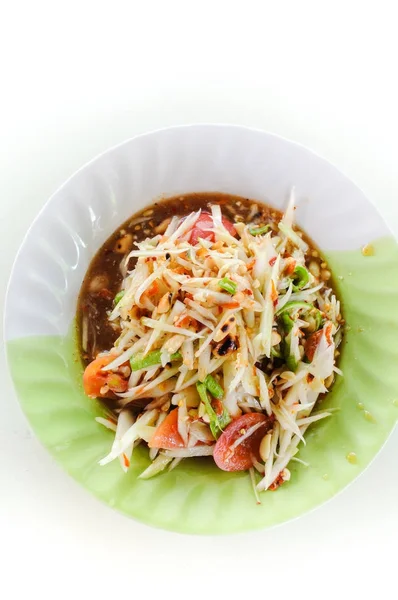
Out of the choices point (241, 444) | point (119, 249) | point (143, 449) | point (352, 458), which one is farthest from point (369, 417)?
point (119, 249)

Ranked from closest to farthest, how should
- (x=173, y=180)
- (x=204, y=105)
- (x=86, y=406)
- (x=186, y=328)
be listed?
(x=186, y=328), (x=86, y=406), (x=173, y=180), (x=204, y=105)

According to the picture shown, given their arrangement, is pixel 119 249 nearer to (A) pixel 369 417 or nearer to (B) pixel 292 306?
(B) pixel 292 306

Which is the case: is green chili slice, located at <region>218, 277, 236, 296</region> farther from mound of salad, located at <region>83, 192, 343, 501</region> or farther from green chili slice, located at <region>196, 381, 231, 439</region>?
green chili slice, located at <region>196, 381, 231, 439</region>

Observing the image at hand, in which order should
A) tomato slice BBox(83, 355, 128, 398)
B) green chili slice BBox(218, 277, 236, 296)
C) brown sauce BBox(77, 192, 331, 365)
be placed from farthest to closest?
brown sauce BBox(77, 192, 331, 365), tomato slice BBox(83, 355, 128, 398), green chili slice BBox(218, 277, 236, 296)

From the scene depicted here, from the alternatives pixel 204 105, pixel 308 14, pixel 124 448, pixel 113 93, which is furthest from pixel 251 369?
pixel 308 14

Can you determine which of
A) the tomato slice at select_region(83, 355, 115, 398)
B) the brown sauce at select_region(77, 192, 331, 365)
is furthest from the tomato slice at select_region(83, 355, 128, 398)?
the brown sauce at select_region(77, 192, 331, 365)

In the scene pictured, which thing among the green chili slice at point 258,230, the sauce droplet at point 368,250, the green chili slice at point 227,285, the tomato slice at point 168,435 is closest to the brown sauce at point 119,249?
the green chili slice at point 258,230

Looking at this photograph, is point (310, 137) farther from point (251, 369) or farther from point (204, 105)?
point (251, 369)
